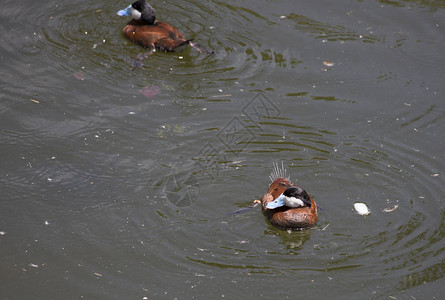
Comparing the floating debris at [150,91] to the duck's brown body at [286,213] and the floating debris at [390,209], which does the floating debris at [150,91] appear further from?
the floating debris at [390,209]

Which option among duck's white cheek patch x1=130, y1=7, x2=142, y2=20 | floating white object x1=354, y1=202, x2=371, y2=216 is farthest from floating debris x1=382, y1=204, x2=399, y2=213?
duck's white cheek patch x1=130, y1=7, x2=142, y2=20

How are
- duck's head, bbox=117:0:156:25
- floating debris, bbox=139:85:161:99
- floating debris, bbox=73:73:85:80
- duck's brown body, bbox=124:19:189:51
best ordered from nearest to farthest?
floating debris, bbox=139:85:161:99 → floating debris, bbox=73:73:85:80 → duck's brown body, bbox=124:19:189:51 → duck's head, bbox=117:0:156:25

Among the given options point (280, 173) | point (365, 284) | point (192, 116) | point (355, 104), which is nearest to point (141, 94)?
point (192, 116)

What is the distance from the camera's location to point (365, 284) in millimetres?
5098

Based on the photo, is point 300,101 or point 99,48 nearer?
point 300,101

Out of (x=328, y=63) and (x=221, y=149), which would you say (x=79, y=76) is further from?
(x=328, y=63)

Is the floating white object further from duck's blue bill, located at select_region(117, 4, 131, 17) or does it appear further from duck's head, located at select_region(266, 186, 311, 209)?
duck's blue bill, located at select_region(117, 4, 131, 17)

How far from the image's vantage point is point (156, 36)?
8148 mm

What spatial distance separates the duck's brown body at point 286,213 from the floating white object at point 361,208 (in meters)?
0.42

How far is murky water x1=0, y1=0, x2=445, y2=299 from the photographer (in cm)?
517

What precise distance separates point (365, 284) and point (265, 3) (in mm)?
5656

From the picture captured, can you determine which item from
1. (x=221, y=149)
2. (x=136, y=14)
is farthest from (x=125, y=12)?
(x=221, y=149)

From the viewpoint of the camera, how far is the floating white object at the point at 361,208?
19.1ft

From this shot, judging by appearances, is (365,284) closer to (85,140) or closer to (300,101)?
(300,101)
